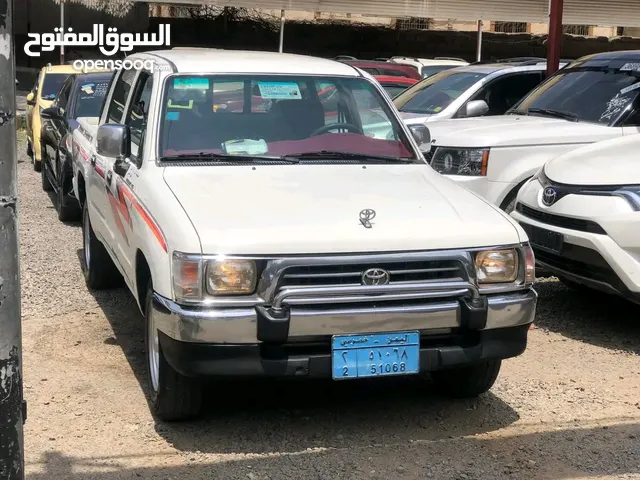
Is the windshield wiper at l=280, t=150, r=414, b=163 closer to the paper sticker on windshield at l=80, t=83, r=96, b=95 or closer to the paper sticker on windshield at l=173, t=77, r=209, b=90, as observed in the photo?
the paper sticker on windshield at l=173, t=77, r=209, b=90

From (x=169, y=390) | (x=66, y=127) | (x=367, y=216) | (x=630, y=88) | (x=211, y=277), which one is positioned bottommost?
(x=169, y=390)

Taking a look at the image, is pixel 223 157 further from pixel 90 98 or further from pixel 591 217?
pixel 90 98

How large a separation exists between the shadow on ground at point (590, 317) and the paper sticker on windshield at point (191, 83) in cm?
283

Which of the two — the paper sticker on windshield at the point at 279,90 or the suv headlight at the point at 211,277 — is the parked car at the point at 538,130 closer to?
the paper sticker on windshield at the point at 279,90

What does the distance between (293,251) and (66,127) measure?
6.18m

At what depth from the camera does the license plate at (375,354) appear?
403 cm

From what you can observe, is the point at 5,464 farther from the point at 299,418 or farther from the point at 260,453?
the point at 299,418

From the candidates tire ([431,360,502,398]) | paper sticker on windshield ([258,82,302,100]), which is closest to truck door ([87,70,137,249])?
paper sticker on windshield ([258,82,302,100])

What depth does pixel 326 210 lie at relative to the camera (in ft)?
14.1

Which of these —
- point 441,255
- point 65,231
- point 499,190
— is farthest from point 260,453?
point 65,231

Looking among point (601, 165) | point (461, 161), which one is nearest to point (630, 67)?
point (461, 161)

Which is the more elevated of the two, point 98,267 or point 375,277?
point 375,277

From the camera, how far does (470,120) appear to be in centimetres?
812

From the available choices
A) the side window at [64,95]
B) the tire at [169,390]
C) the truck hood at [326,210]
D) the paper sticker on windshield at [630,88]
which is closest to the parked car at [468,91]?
the paper sticker on windshield at [630,88]
